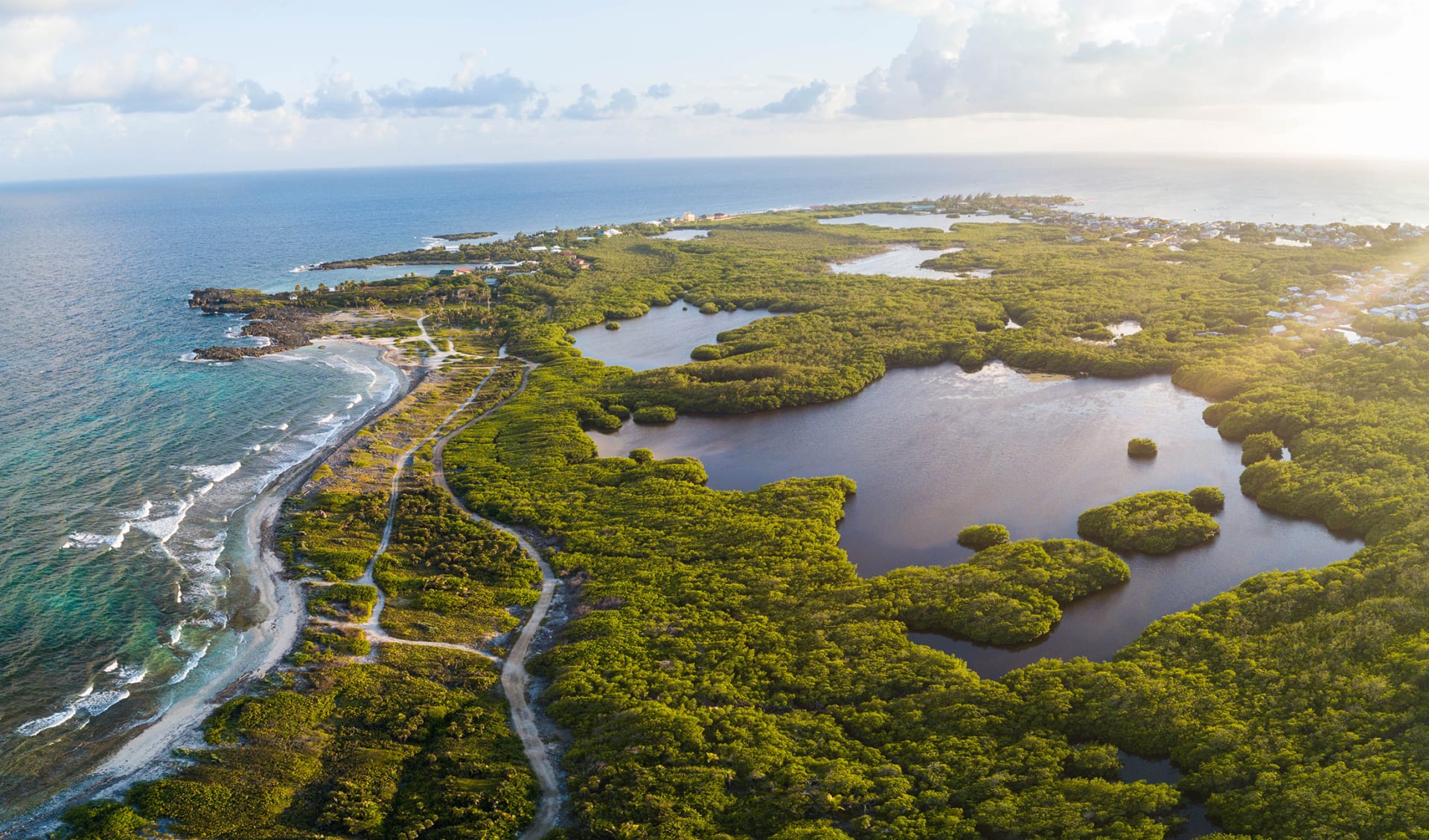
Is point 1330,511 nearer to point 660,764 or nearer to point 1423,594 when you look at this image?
point 1423,594

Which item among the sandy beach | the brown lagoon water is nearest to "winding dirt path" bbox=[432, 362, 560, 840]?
the sandy beach

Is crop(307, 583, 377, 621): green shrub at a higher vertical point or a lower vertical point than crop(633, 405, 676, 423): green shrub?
lower

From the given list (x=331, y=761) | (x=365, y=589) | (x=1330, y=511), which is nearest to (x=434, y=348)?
(x=365, y=589)

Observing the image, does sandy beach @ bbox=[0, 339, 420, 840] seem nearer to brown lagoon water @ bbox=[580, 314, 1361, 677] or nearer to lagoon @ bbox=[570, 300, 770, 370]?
brown lagoon water @ bbox=[580, 314, 1361, 677]

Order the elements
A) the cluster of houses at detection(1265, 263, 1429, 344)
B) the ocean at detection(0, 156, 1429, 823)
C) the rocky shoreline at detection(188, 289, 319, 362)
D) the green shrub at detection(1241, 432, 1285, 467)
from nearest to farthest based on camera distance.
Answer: the ocean at detection(0, 156, 1429, 823), the green shrub at detection(1241, 432, 1285, 467), the cluster of houses at detection(1265, 263, 1429, 344), the rocky shoreline at detection(188, 289, 319, 362)

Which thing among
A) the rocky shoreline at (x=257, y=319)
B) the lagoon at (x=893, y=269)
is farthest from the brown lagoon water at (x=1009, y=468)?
the rocky shoreline at (x=257, y=319)
